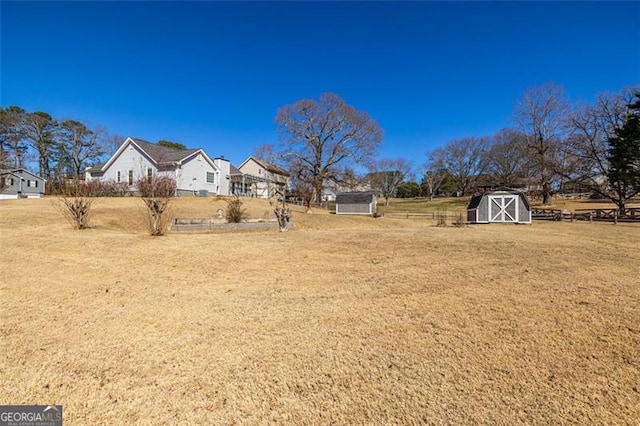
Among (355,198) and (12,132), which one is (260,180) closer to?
(355,198)

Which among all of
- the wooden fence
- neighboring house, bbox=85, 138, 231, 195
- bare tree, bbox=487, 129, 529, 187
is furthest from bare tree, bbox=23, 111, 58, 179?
bare tree, bbox=487, 129, 529, 187

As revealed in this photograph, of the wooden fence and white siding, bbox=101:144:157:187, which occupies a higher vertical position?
white siding, bbox=101:144:157:187

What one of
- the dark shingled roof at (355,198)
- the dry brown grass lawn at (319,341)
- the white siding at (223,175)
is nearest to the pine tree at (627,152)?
the dark shingled roof at (355,198)

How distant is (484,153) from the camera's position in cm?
5700

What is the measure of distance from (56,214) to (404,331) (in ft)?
58.7

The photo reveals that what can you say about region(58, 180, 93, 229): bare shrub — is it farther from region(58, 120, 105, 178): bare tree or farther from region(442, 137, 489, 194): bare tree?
region(442, 137, 489, 194): bare tree

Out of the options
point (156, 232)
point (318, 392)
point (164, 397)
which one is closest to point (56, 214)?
point (156, 232)

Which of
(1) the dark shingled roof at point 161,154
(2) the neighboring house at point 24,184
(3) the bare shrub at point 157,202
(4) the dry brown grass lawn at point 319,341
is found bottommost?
(4) the dry brown grass lawn at point 319,341

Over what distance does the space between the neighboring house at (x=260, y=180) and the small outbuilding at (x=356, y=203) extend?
27.1 ft

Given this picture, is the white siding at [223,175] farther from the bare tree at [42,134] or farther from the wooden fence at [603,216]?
the wooden fence at [603,216]

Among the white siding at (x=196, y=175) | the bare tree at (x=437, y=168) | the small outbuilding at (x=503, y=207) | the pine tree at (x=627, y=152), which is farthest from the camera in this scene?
the bare tree at (x=437, y=168)

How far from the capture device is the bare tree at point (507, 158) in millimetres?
45713

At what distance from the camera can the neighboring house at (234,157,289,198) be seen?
39.6 metres

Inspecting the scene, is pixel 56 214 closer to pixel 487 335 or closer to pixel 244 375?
pixel 244 375
